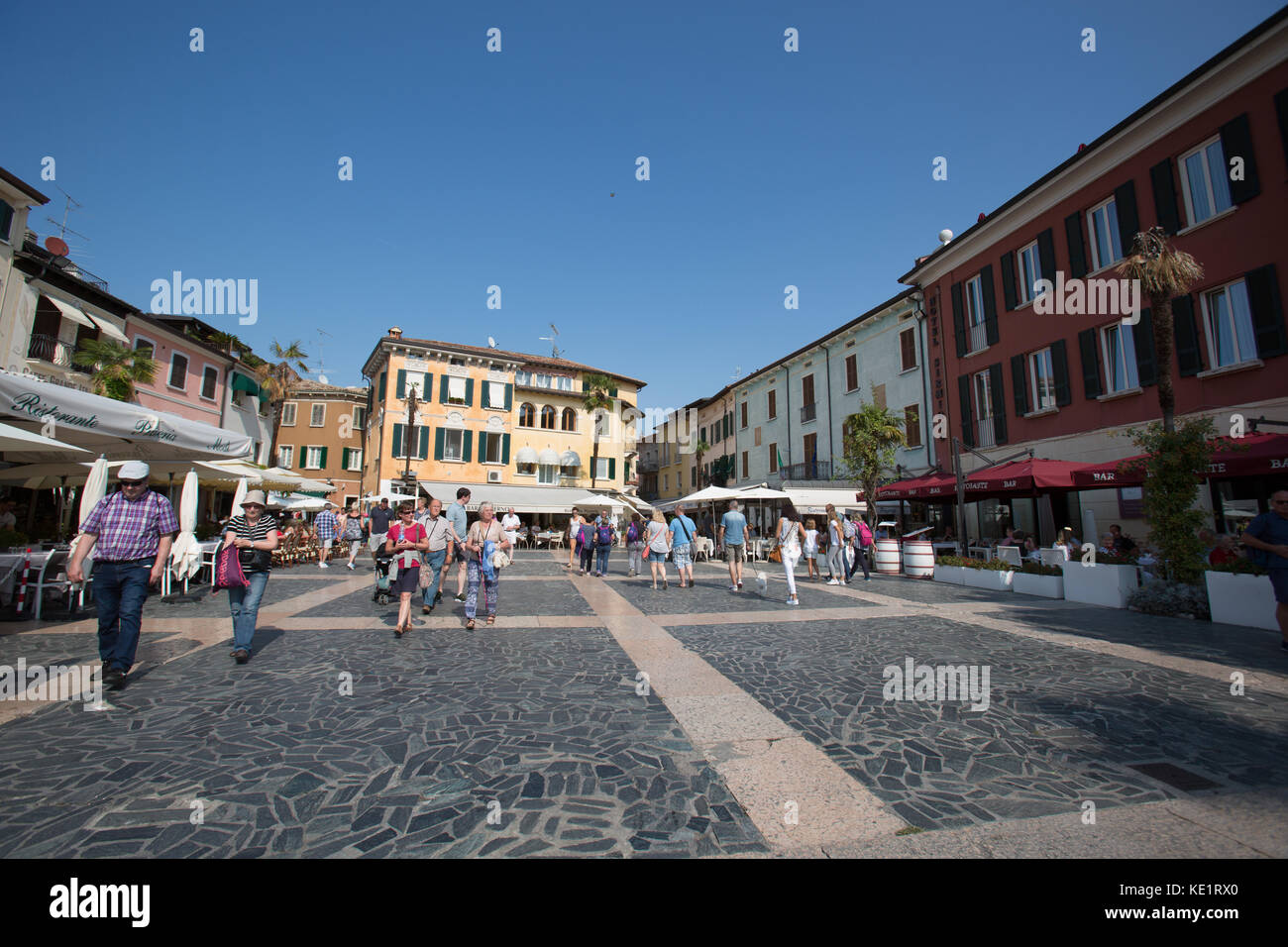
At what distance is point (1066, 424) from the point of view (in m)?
16.1

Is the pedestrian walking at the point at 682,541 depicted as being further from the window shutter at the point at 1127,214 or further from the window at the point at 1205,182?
the window at the point at 1205,182

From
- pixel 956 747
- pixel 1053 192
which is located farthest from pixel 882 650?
pixel 1053 192

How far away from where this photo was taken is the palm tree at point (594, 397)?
36688 millimetres

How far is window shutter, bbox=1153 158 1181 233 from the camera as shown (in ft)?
44.4

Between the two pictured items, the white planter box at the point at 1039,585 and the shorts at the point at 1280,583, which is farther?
the white planter box at the point at 1039,585

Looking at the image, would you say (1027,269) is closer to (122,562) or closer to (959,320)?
(959,320)

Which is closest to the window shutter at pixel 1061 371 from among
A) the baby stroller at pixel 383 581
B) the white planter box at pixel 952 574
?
the white planter box at pixel 952 574

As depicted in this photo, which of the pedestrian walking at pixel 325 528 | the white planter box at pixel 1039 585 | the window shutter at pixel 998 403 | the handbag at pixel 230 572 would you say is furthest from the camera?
the window shutter at pixel 998 403

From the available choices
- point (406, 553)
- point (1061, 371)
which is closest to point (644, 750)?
point (406, 553)

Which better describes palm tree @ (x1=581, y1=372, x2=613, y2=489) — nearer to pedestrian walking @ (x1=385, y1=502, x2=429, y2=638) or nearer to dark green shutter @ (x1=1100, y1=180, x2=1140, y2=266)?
dark green shutter @ (x1=1100, y1=180, x2=1140, y2=266)

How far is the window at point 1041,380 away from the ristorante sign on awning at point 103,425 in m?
20.5

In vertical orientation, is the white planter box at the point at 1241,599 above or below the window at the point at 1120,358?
below
